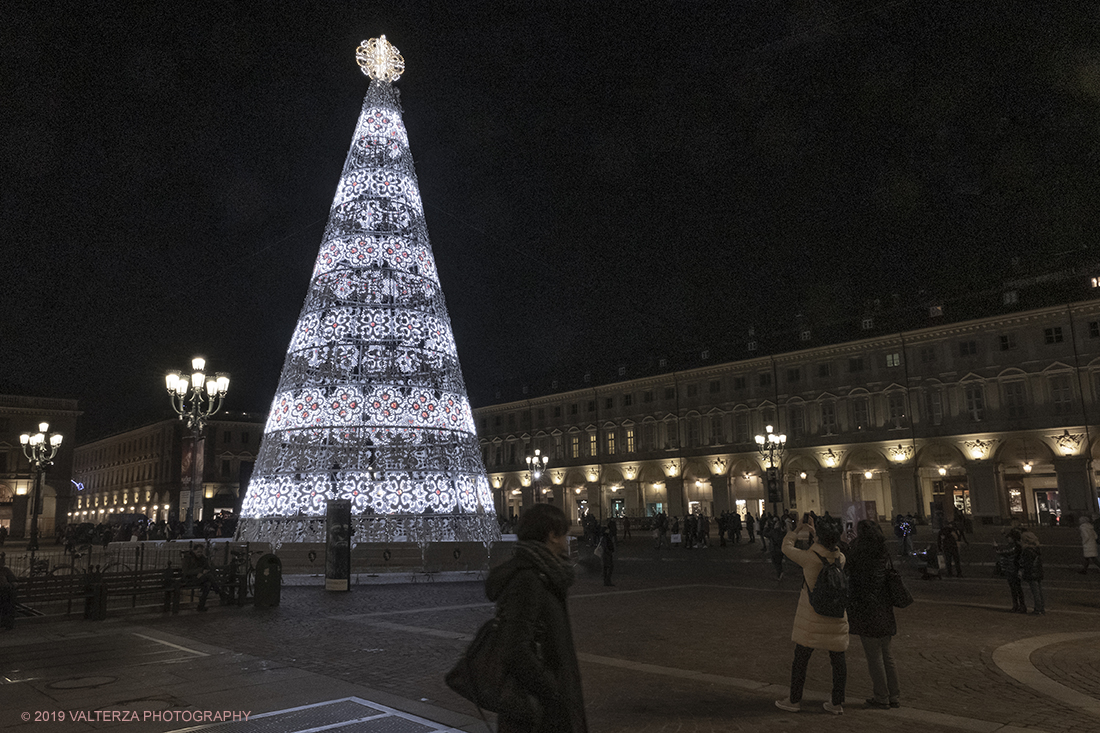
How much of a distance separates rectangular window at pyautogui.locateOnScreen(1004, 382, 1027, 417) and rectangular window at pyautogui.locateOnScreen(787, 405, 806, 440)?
1214 centimetres

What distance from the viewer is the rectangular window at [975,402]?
4347 cm

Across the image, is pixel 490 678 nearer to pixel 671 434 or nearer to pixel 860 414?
pixel 860 414

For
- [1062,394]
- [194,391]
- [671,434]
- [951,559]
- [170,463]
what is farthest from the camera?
[170,463]

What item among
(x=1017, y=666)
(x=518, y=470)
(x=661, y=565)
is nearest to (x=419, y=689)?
(x=1017, y=666)

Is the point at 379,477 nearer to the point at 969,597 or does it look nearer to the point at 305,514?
the point at 305,514

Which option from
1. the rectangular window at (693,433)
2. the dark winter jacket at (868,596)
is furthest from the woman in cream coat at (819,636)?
the rectangular window at (693,433)

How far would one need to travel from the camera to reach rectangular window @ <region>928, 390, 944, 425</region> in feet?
147

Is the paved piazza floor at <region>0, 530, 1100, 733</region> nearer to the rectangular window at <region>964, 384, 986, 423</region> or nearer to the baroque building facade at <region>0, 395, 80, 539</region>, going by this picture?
the rectangular window at <region>964, 384, 986, 423</region>

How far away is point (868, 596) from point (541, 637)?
15.0 feet

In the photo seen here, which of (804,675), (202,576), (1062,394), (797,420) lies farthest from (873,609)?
(797,420)

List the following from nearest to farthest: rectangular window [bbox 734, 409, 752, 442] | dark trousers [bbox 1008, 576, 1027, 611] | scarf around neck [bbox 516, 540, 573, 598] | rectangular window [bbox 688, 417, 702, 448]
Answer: scarf around neck [bbox 516, 540, 573, 598] < dark trousers [bbox 1008, 576, 1027, 611] < rectangular window [bbox 734, 409, 752, 442] < rectangular window [bbox 688, 417, 702, 448]

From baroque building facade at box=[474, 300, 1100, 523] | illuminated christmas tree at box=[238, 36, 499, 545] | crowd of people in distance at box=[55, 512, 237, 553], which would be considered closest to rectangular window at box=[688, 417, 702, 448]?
baroque building facade at box=[474, 300, 1100, 523]

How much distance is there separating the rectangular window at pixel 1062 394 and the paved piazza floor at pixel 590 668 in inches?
1226

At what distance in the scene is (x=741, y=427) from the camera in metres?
53.8
